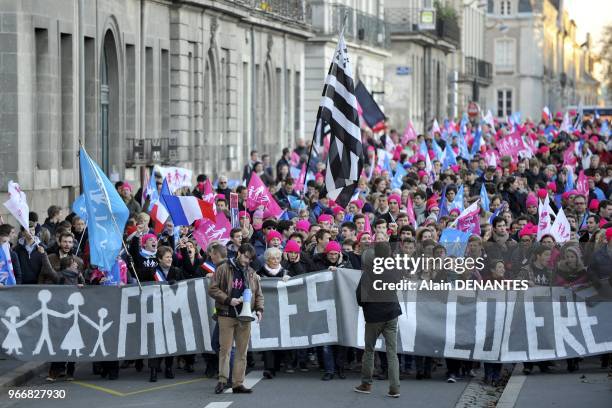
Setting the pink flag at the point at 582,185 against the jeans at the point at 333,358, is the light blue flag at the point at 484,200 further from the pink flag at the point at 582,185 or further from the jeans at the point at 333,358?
the jeans at the point at 333,358

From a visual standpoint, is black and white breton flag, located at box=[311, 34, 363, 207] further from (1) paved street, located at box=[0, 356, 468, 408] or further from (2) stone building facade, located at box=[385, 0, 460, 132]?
(2) stone building facade, located at box=[385, 0, 460, 132]

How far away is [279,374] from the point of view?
16250mm

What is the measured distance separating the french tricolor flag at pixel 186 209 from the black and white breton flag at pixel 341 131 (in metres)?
1.50

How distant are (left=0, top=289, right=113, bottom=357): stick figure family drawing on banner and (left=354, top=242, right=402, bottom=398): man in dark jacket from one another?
2.67m

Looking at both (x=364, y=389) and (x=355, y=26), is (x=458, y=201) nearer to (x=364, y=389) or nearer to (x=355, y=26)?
(x=364, y=389)

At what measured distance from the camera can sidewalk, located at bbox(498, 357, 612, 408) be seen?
14.4 meters

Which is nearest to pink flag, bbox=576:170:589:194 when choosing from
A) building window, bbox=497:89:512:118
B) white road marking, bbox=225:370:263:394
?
white road marking, bbox=225:370:263:394

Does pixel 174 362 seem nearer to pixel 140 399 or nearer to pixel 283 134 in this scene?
pixel 140 399

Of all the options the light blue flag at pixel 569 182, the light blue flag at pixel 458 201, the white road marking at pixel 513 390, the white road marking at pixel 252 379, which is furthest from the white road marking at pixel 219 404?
the light blue flag at pixel 569 182

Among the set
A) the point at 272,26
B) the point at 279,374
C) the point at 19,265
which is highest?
the point at 272,26

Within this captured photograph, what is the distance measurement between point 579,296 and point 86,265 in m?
5.49

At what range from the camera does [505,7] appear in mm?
116250

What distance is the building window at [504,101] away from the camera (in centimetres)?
11300

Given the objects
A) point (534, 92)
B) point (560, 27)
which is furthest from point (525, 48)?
point (560, 27)
